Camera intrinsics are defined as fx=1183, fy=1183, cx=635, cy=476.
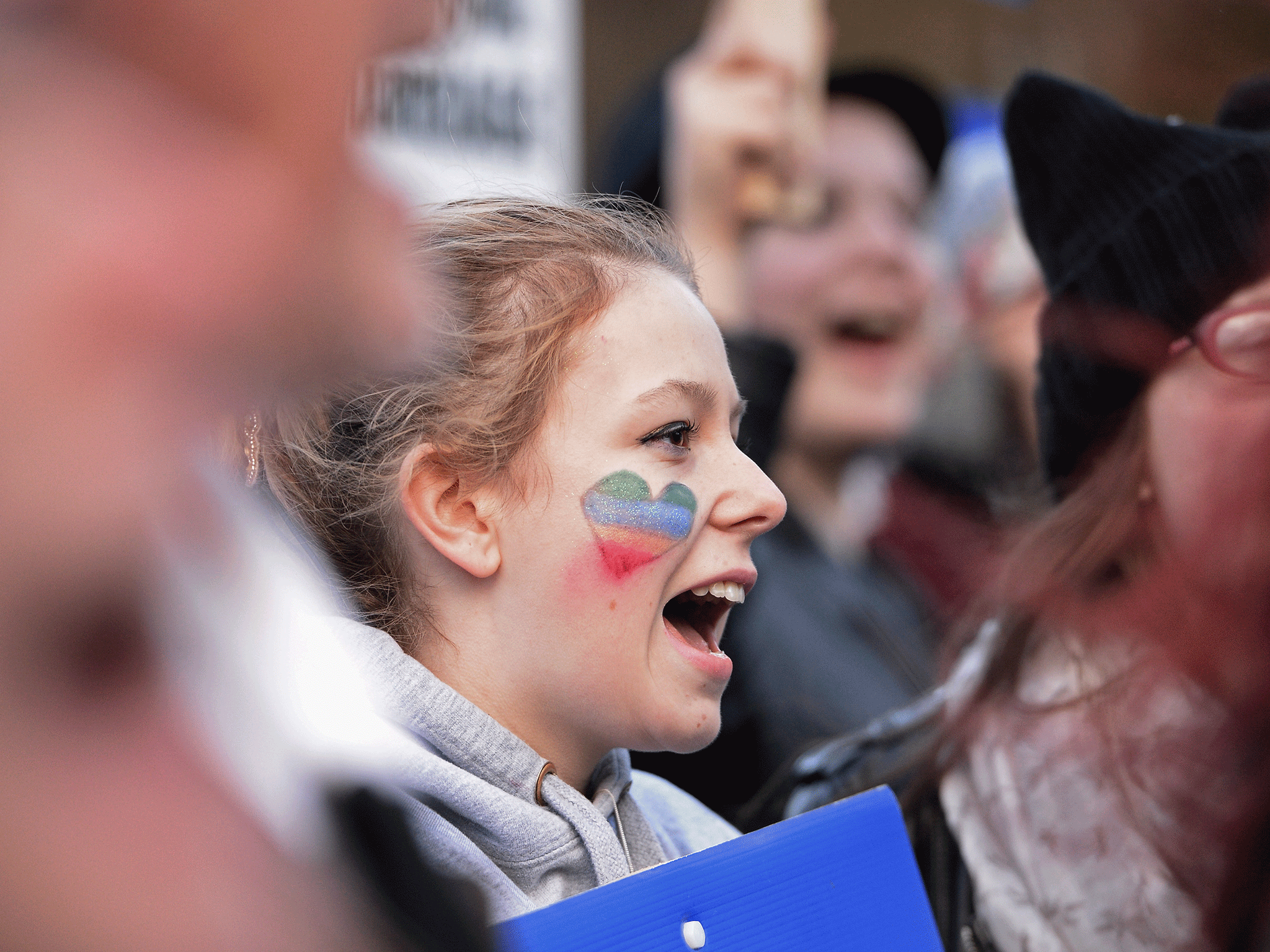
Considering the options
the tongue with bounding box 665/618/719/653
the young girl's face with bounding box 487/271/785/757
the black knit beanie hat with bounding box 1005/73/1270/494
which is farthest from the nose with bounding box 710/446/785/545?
the black knit beanie hat with bounding box 1005/73/1270/494

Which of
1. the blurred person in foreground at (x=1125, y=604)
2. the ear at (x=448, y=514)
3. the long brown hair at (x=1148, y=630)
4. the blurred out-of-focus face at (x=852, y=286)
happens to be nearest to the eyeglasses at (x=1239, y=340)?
the blurred person in foreground at (x=1125, y=604)

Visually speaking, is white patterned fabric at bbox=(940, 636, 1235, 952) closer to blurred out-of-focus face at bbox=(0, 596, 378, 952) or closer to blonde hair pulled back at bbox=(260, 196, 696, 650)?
blonde hair pulled back at bbox=(260, 196, 696, 650)

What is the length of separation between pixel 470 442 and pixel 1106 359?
0.88 metres

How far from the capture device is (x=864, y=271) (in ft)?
9.79

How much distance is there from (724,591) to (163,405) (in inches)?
36.0

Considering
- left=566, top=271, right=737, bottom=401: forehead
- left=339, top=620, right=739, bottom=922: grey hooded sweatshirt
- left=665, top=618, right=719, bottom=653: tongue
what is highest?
left=566, top=271, right=737, bottom=401: forehead

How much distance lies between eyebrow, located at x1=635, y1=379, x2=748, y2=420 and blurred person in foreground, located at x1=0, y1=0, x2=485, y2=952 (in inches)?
31.0

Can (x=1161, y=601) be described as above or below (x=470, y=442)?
below

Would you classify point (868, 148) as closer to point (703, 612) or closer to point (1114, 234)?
point (1114, 234)

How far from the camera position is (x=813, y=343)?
3.04 metres

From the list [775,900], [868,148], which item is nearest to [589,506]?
[775,900]

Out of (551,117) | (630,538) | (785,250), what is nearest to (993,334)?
(785,250)

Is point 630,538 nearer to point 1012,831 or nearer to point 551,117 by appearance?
point 1012,831

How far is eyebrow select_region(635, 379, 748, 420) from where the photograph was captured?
1232mm
